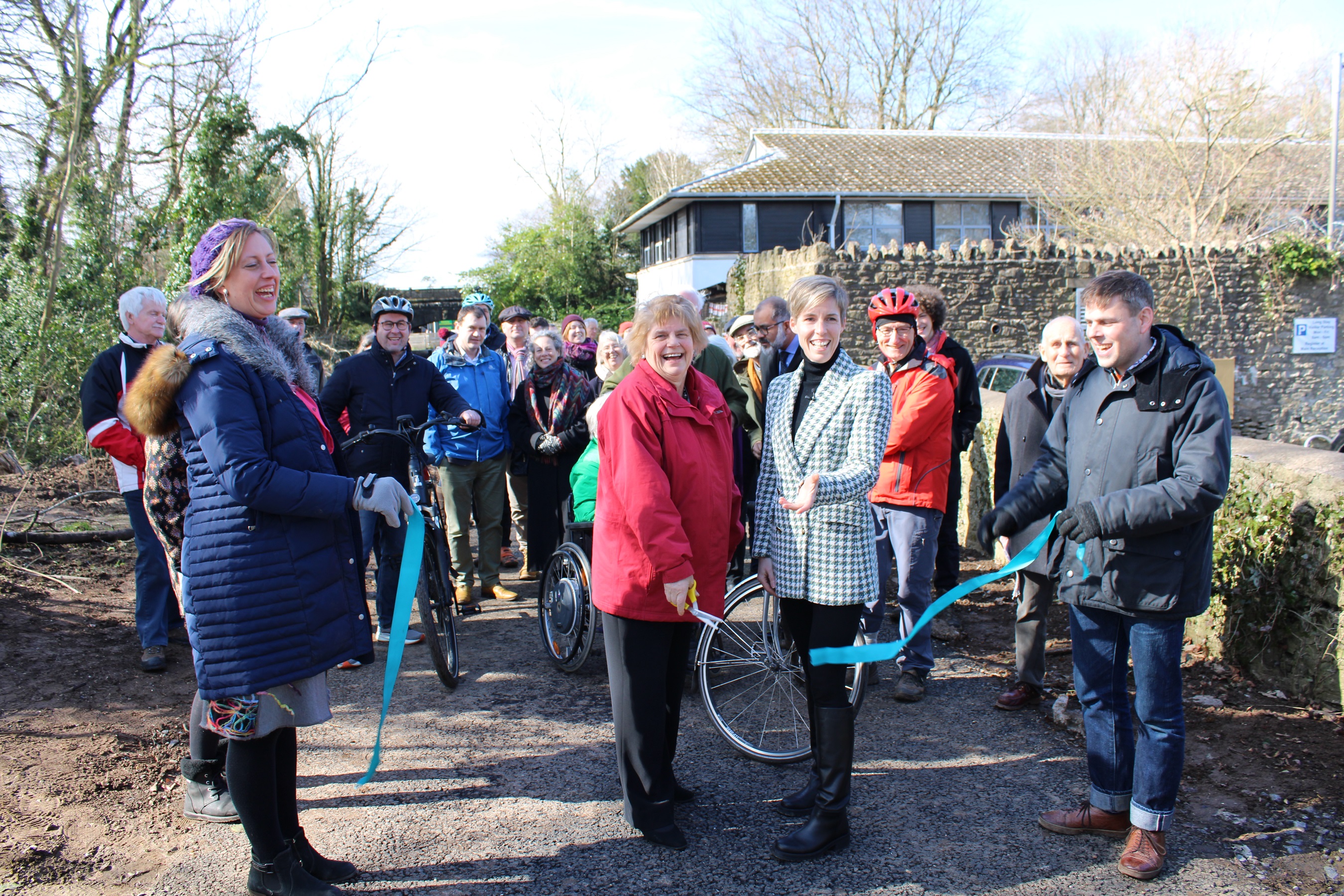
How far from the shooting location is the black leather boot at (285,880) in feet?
8.84

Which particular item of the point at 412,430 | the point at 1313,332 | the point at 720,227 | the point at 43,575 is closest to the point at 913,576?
the point at 412,430

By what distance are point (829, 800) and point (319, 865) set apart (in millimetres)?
1710

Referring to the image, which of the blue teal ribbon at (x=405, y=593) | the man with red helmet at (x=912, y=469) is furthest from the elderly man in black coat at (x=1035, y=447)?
the blue teal ribbon at (x=405, y=593)

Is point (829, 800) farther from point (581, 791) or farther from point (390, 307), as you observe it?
point (390, 307)

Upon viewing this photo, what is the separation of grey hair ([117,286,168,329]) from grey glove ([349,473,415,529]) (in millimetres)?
2864

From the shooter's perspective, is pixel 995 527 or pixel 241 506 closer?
pixel 241 506

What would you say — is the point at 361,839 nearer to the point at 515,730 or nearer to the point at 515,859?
the point at 515,859

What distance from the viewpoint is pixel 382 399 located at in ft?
17.7

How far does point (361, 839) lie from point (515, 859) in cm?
59

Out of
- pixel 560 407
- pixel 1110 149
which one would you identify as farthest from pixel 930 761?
pixel 1110 149

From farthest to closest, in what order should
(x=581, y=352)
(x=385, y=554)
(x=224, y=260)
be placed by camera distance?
(x=581, y=352)
(x=385, y=554)
(x=224, y=260)

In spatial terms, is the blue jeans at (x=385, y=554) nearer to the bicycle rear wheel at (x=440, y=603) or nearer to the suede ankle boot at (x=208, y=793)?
the bicycle rear wheel at (x=440, y=603)

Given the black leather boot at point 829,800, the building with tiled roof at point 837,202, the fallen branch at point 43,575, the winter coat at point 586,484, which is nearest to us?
the black leather boot at point 829,800

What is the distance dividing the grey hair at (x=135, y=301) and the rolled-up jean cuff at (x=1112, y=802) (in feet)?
16.2
